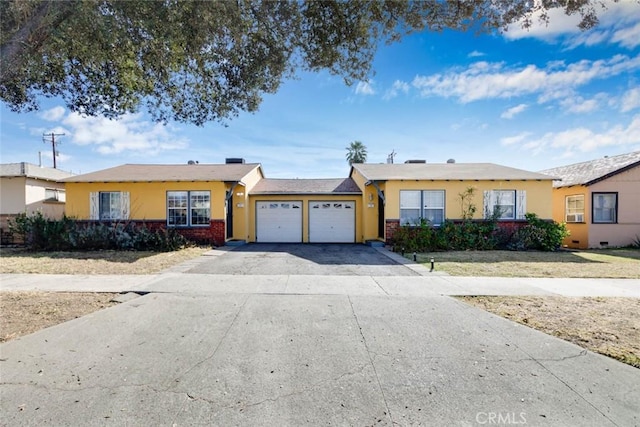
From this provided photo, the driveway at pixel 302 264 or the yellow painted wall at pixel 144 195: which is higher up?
the yellow painted wall at pixel 144 195

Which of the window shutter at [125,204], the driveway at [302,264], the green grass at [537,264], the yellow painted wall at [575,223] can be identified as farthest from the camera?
the window shutter at [125,204]

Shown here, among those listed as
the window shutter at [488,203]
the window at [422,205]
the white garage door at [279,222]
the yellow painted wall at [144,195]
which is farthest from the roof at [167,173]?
the window shutter at [488,203]

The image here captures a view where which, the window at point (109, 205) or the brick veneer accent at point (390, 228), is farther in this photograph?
the window at point (109, 205)

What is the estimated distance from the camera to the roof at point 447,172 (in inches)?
594

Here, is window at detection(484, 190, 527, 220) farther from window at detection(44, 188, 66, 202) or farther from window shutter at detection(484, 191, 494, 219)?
window at detection(44, 188, 66, 202)

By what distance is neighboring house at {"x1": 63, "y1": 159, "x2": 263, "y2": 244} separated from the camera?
15.7 meters

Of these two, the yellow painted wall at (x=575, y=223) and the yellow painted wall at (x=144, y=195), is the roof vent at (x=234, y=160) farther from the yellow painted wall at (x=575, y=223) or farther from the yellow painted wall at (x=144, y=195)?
the yellow painted wall at (x=575, y=223)

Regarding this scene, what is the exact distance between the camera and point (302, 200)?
58.4ft

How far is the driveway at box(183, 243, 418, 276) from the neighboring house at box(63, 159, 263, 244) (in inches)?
124

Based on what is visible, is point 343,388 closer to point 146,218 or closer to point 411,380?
point 411,380

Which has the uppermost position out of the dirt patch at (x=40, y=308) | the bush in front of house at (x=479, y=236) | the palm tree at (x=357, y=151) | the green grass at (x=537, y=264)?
the palm tree at (x=357, y=151)

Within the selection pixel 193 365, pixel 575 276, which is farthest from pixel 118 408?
pixel 575 276

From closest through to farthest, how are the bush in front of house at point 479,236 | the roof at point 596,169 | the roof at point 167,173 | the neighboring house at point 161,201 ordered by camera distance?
the bush in front of house at point 479,236, the roof at point 596,169, the neighboring house at point 161,201, the roof at point 167,173

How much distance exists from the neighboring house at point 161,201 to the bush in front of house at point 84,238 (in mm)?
1957
